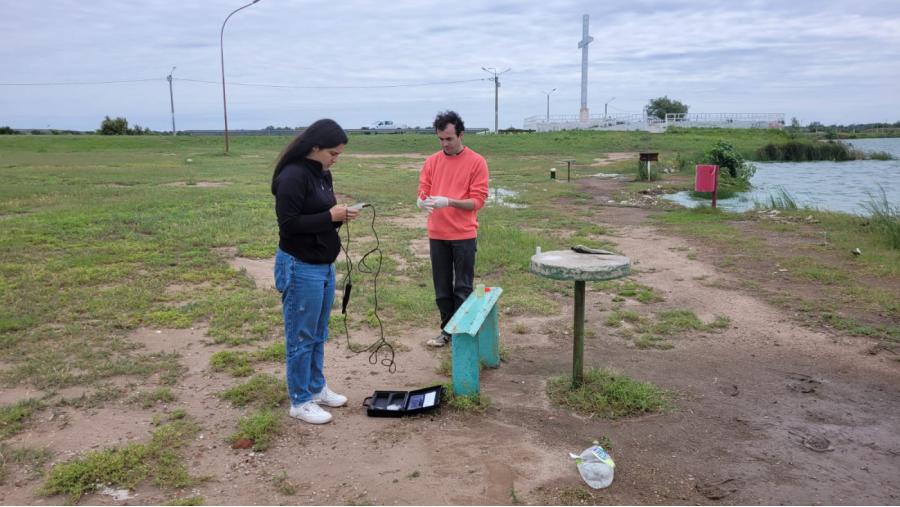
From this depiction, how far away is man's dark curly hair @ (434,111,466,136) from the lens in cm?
477

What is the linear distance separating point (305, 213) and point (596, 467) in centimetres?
210

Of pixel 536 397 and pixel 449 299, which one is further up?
pixel 449 299

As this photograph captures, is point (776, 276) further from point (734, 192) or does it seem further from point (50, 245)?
point (734, 192)

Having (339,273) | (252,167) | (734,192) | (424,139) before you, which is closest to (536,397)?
(339,273)

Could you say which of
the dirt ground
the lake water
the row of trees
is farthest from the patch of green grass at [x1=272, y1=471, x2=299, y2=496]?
the row of trees

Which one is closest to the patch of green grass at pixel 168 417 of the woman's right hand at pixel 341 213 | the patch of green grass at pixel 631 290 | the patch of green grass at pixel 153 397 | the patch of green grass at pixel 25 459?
the patch of green grass at pixel 153 397

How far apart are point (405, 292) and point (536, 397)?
2.92 meters

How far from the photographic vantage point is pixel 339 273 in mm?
7902

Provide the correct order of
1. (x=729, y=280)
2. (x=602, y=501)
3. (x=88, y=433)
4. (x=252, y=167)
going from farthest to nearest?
1. (x=252, y=167)
2. (x=729, y=280)
3. (x=88, y=433)
4. (x=602, y=501)

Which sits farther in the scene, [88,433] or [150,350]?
[150,350]

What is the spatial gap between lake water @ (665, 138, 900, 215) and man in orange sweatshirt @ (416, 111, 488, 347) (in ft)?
38.0

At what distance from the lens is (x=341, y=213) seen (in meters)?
3.73

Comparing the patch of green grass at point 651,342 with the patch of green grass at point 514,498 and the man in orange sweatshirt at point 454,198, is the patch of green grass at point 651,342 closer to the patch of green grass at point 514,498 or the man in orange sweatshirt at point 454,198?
the man in orange sweatshirt at point 454,198

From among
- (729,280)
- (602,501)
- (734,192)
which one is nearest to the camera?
(602,501)
